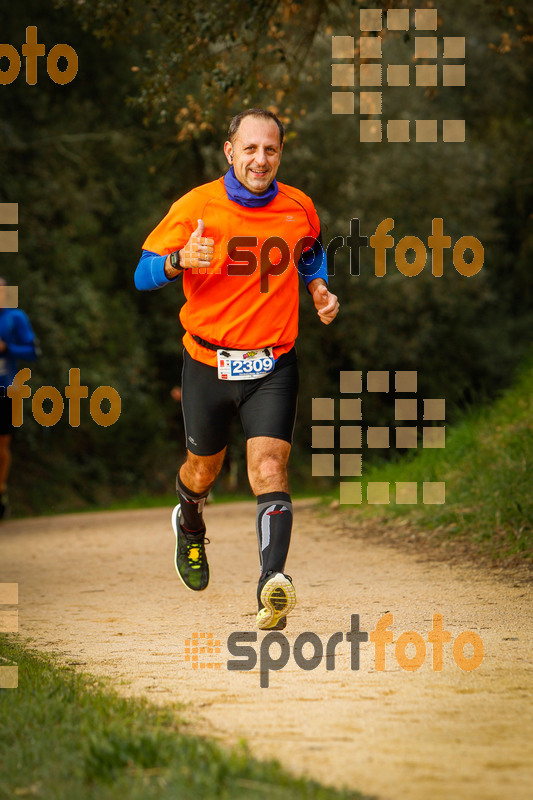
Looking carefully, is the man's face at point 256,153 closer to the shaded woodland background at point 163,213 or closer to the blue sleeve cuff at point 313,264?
the blue sleeve cuff at point 313,264

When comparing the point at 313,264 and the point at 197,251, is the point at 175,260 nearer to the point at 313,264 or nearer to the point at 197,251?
the point at 197,251

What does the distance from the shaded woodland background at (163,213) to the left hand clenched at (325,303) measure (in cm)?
1129

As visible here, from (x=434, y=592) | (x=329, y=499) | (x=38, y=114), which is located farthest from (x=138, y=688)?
(x=38, y=114)

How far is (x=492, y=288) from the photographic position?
28.6m

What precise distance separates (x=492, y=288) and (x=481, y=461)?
1972 cm

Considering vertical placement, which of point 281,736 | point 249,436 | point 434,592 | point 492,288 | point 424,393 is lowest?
point 281,736

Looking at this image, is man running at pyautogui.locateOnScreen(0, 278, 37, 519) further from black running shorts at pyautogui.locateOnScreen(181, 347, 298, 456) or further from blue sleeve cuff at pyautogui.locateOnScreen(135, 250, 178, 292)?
blue sleeve cuff at pyautogui.locateOnScreen(135, 250, 178, 292)

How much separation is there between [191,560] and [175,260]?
Answer: 190cm

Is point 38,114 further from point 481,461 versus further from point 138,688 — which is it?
point 138,688

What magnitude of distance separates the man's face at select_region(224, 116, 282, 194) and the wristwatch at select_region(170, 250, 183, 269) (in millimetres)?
494

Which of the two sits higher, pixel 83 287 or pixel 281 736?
pixel 83 287

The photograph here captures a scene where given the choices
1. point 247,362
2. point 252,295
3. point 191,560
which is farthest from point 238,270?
point 191,560

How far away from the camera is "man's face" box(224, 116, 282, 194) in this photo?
4.88 metres

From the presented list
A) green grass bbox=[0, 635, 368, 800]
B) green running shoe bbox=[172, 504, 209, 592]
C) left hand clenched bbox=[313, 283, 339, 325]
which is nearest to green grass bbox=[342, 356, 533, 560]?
green running shoe bbox=[172, 504, 209, 592]
